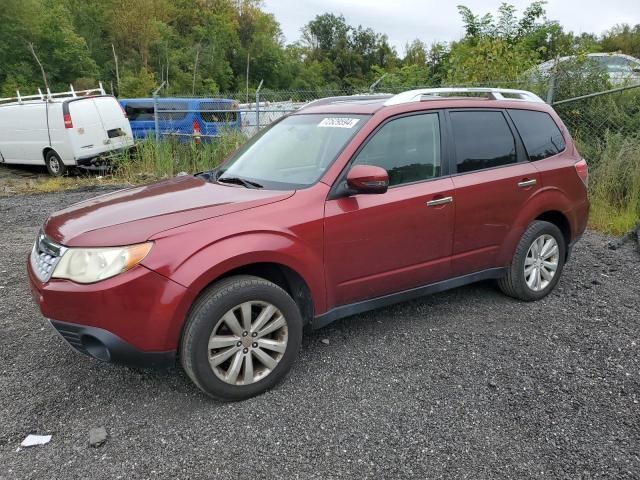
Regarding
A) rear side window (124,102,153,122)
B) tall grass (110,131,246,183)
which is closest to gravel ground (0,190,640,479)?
tall grass (110,131,246,183)

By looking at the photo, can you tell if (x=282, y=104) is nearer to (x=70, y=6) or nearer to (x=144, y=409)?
(x=144, y=409)

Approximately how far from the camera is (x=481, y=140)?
400 cm

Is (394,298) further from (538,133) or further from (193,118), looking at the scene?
(193,118)

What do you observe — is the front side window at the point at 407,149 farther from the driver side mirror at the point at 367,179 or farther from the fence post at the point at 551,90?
the fence post at the point at 551,90

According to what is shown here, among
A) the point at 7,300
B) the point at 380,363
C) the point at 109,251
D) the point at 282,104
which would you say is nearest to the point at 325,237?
the point at 380,363

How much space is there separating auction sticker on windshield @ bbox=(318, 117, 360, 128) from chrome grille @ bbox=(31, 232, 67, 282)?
1887 mm

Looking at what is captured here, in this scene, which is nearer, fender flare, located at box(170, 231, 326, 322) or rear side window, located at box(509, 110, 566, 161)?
fender flare, located at box(170, 231, 326, 322)

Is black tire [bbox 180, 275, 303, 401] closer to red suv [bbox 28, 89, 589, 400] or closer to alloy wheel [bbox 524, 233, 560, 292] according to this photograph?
red suv [bbox 28, 89, 589, 400]

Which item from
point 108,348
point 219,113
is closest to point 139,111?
point 219,113

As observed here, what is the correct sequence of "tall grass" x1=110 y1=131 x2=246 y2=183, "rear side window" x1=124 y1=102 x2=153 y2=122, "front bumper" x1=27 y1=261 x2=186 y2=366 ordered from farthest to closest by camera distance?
"rear side window" x1=124 y1=102 x2=153 y2=122, "tall grass" x1=110 y1=131 x2=246 y2=183, "front bumper" x1=27 y1=261 x2=186 y2=366

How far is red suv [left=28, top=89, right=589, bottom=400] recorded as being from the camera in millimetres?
2703

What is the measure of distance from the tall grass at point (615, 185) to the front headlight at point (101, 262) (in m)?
6.00

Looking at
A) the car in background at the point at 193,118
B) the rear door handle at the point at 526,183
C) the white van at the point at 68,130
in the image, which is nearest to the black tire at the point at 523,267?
the rear door handle at the point at 526,183

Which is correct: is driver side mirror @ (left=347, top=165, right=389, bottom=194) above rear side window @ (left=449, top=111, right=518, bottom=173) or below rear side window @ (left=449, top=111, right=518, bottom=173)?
below
